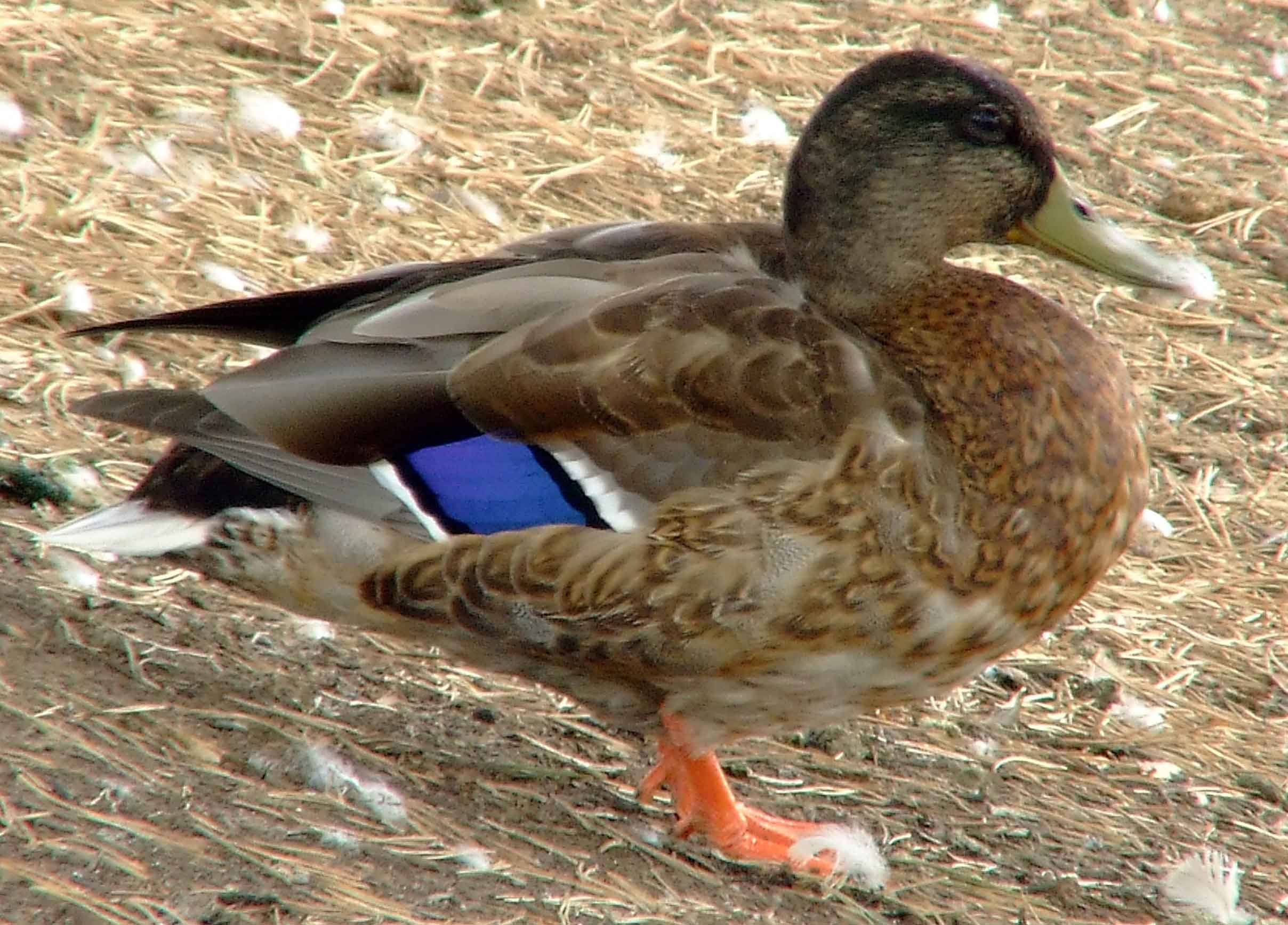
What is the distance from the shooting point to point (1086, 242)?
3035mm

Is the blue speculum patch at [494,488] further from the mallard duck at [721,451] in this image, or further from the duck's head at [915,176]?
the duck's head at [915,176]

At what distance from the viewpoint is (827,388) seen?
2750mm

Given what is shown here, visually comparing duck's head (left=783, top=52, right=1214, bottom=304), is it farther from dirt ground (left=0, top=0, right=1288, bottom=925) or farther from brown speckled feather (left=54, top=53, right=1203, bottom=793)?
dirt ground (left=0, top=0, right=1288, bottom=925)

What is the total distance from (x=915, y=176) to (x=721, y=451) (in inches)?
22.6

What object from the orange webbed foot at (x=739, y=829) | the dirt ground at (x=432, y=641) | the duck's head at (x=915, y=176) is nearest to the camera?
the dirt ground at (x=432, y=641)

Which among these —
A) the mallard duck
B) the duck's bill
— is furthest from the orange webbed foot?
the duck's bill

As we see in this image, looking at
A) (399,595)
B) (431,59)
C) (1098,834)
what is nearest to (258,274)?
(431,59)

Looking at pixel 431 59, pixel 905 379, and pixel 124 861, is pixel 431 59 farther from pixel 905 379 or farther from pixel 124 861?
pixel 124 861

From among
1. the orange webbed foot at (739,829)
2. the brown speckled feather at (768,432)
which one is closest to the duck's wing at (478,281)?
the brown speckled feather at (768,432)

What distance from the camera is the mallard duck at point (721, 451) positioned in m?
2.74

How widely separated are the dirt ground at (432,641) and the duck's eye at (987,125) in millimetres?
1145

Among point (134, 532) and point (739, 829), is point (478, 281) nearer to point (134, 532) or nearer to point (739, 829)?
point (134, 532)

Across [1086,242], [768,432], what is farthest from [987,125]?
[768,432]

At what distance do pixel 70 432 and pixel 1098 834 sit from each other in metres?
2.09
